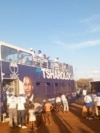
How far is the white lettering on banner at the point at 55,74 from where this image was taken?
2049 centimetres

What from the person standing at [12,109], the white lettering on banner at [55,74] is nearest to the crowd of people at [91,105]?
the person standing at [12,109]

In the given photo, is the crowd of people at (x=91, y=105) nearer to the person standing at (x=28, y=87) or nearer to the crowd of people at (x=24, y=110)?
the crowd of people at (x=24, y=110)

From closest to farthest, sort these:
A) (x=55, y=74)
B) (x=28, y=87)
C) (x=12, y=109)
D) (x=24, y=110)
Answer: (x=24, y=110), (x=12, y=109), (x=28, y=87), (x=55, y=74)

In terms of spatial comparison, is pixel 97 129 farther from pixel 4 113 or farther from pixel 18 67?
pixel 18 67

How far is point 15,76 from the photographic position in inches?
639

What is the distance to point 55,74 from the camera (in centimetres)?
2244

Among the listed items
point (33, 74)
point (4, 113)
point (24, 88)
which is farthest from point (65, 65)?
point (4, 113)

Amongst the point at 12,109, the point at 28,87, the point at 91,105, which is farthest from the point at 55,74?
the point at 12,109

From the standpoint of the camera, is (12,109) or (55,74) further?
(55,74)

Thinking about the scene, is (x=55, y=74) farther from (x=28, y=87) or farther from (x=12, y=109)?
(x=12, y=109)

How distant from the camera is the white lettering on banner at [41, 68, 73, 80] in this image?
20.5 meters

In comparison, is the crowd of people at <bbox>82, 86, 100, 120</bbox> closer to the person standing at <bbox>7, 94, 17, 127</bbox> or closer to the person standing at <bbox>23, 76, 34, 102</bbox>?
the person standing at <bbox>23, 76, 34, 102</bbox>

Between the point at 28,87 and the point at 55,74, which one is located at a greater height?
the point at 55,74

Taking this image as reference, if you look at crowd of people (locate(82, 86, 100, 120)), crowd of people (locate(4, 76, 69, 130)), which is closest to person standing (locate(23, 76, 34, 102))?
crowd of people (locate(4, 76, 69, 130))
